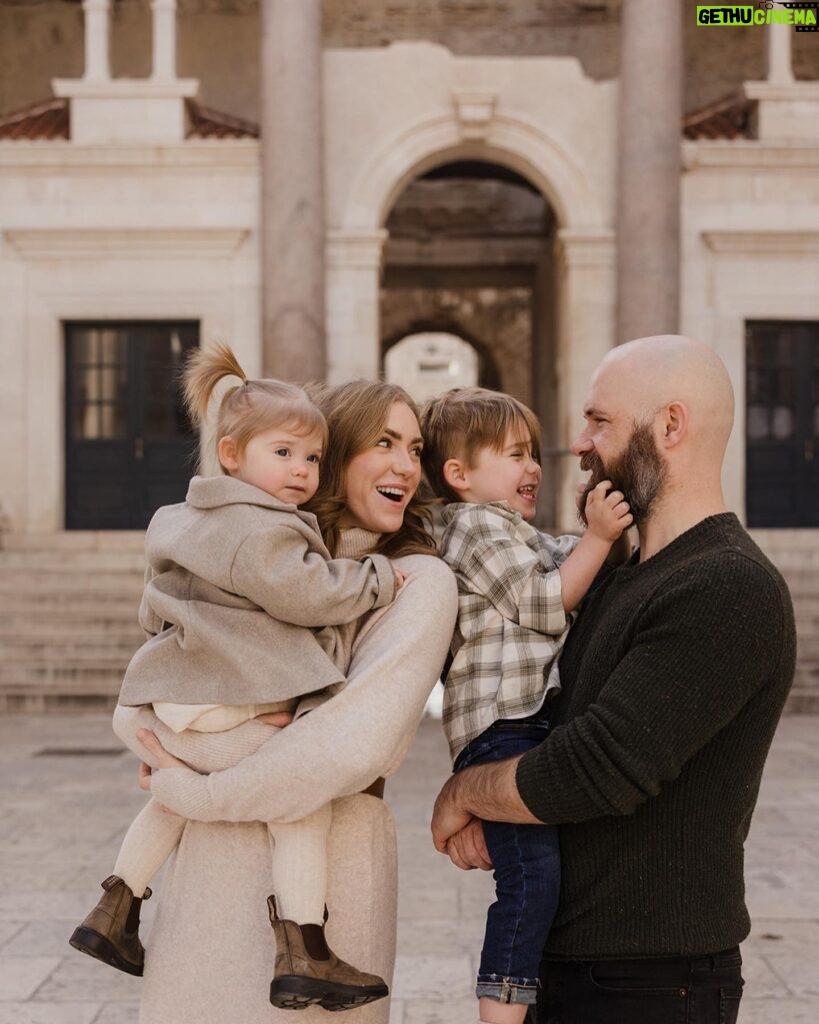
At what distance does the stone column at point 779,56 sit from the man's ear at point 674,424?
1686cm

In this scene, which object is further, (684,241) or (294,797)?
(684,241)

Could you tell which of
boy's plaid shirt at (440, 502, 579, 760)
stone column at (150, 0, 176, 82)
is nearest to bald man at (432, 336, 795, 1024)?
boy's plaid shirt at (440, 502, 579, 760)

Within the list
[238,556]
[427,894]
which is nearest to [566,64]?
[427,894]

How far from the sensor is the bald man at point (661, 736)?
2164 millimetres

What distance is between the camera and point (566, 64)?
691 inches

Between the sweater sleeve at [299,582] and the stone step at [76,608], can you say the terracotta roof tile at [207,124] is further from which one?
the sweater sleeve at [299,582]

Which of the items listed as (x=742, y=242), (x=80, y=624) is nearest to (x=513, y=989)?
(x=80, y=624)

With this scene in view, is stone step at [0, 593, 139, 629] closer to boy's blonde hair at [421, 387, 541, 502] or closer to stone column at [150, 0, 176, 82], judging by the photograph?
stone column at [150, 0, 176, 82]

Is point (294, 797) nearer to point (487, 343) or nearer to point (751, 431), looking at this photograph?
point (751, 431)

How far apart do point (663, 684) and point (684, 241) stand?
1626 cm

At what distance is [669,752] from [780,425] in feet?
55.3

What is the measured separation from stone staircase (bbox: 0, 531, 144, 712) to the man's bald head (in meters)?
10.7

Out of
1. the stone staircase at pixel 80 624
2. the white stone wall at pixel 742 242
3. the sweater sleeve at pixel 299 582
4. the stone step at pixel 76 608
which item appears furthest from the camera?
the white stone wall at pixel 742 242

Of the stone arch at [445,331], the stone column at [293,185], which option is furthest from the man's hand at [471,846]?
the stone arch at [445,331]
